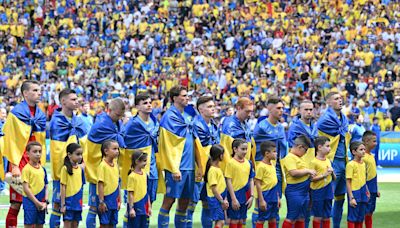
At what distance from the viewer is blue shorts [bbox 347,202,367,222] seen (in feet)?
47.6

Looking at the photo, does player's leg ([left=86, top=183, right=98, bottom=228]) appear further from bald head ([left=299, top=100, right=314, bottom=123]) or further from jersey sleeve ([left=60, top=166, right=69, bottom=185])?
bald head ([left=299, top=100, right=314, bottom=123])

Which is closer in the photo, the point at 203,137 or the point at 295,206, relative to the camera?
the point at 295,206

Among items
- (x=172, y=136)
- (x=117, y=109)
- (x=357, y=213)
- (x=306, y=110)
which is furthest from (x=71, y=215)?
(x=357, y=213)

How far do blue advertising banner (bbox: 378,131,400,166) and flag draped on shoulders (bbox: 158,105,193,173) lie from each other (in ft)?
50.8

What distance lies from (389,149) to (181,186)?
15651 millimetres

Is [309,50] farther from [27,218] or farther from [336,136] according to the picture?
[27,218]

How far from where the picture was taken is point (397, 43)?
34.9 metres

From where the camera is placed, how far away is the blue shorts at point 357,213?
1452 centimetres

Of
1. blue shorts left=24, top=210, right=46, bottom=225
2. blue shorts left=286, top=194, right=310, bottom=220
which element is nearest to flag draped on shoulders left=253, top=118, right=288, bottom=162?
blue shorts left=286, top=194, right=310, bottom=220

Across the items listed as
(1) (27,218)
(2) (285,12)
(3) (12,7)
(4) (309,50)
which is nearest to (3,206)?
(1) (27,218)

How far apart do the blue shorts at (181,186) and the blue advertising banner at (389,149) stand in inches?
607

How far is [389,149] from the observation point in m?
28.4

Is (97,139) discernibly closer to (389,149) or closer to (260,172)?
(260,172)

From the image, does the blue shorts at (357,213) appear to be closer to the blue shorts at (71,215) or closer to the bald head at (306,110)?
the bald head at (306,110)
